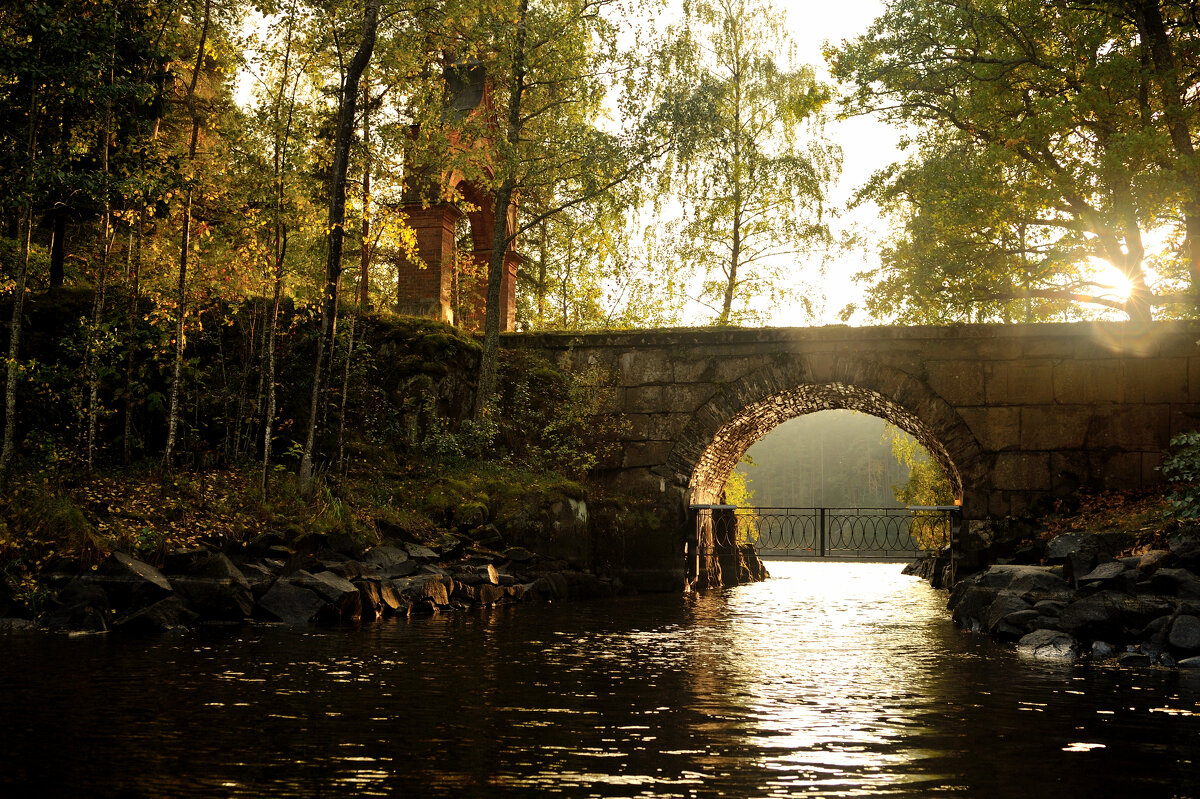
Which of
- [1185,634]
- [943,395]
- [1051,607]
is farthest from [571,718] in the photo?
[943,395]

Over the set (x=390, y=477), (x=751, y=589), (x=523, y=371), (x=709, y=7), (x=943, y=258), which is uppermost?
(x=709, y=7)

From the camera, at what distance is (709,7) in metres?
25.4

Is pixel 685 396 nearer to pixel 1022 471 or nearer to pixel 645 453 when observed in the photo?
pixel 645 453

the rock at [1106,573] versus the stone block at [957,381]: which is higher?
the stone block at [957,381]

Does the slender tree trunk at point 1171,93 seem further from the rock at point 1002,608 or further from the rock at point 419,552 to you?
the rock at point 419,552

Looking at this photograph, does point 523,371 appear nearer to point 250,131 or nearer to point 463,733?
point 250,131

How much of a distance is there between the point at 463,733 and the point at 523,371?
12.8 metres

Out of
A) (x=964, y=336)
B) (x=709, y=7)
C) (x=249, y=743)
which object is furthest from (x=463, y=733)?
(x=709, y=7)

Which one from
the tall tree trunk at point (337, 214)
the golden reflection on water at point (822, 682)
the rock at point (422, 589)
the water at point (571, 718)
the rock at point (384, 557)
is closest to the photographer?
the water at point (571, 718)

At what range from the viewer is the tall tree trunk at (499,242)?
16375mm

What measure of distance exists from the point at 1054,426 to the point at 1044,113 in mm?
4752

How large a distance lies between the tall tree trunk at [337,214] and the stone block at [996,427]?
9722 mm

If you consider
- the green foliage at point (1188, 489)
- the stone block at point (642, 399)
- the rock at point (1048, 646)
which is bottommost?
the rock at point (1048, 646)

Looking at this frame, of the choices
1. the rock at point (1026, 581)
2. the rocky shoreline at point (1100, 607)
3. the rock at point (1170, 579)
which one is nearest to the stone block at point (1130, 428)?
the rocky shoreline at point (1100, 607)
